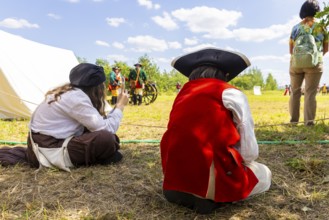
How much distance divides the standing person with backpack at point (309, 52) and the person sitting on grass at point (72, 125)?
263cm

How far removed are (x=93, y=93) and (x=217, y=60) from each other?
4.11ft

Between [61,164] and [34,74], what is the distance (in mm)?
4234

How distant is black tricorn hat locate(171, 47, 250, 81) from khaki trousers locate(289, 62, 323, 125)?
8.10 ft

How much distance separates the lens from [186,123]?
1650 mm

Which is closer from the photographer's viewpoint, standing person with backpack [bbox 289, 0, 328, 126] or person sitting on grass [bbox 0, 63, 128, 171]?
person sitting on grass [bbox 0, 63, 128, 171]

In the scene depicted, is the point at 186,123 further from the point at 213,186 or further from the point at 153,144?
the point at 153,144

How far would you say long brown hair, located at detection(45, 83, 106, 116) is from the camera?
252 cm

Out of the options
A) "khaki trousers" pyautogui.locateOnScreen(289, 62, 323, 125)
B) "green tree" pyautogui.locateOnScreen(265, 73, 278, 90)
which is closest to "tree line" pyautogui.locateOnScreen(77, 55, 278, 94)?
"green tree" pyautogui.locateOnScreen(265, 73, 278, 90)

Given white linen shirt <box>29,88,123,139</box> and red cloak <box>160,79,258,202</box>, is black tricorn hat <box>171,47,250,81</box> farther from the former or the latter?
white linen shirt <box>29,88,123,139</box>

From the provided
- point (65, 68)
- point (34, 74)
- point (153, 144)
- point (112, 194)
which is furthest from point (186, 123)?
point (65, 68)

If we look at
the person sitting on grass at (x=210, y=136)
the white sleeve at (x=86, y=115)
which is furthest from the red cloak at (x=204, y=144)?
the white sleeve at (x=86, y=115)

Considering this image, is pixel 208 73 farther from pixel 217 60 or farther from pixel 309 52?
pixel 309 52

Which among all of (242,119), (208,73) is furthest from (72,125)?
(242,119)

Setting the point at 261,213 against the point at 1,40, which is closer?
the point at 261,213
